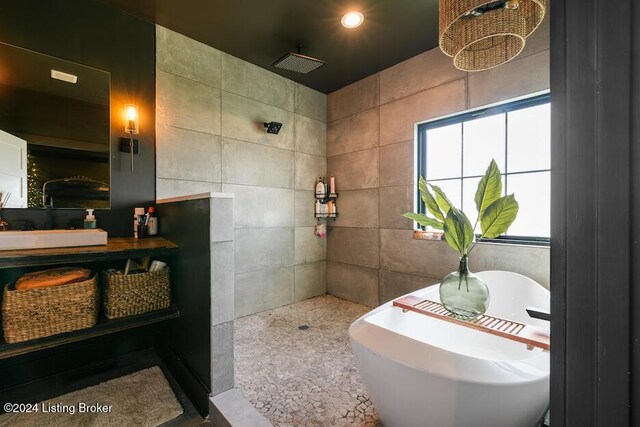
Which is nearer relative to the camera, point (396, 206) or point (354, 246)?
point (396, 206)

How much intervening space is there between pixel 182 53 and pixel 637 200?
301 cm

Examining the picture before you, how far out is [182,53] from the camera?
2.53 meters

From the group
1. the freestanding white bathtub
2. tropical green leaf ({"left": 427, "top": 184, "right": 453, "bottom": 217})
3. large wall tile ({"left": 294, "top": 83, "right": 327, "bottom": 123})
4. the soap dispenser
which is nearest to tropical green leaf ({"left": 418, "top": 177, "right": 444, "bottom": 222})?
tropical green leaf ({"left": 427, "top": 184, "right": 453, "bottom": 217})

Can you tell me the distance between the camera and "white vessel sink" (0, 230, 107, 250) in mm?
1425

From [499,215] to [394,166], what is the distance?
1.93 m

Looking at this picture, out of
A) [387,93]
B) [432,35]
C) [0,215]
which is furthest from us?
[387,93]

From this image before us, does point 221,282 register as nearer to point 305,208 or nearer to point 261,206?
point 261,206

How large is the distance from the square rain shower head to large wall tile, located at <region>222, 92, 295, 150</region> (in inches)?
20.2

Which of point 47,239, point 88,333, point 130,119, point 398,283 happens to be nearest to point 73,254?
point 47,239

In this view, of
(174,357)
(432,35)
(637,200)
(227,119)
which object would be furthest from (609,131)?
(227,119)

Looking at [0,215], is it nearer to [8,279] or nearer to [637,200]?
[8,279]

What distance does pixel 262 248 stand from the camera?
309 centimetres

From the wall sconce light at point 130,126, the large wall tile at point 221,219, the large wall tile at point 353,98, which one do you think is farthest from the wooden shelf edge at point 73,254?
the large wall tile at point 353,98

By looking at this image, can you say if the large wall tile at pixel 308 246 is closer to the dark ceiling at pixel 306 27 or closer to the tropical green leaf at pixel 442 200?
the dark ceiling at pixel 306 27
